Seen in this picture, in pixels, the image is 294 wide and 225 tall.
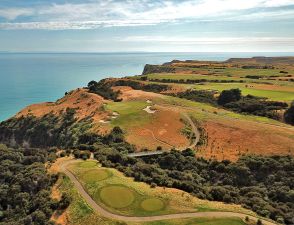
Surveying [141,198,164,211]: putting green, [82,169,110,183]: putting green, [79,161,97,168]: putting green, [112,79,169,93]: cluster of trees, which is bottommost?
[141,198,164,211]: putting green

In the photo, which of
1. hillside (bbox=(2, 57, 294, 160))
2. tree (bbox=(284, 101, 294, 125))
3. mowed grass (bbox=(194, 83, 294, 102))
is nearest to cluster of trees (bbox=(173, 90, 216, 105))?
hillside (bbox=(2, 57, 294, 160))

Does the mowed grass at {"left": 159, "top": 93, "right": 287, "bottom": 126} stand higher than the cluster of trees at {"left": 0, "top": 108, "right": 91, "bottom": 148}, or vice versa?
the mowed grass at {"left": 159, "top": 93, "right": 287, "bottom": 126}

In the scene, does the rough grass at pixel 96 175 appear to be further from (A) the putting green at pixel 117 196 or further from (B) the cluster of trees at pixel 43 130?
(B) the cluster of trees at pixel 43 130

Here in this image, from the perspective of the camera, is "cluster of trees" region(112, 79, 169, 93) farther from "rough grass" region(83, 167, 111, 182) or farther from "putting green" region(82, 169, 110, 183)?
"rough grass" region(83, 167, 111, 182)

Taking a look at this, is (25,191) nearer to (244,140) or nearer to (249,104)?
(244,140)

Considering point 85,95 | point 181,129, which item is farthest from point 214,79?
point 181,129

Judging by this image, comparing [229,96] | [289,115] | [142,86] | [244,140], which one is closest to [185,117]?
[244,140]
